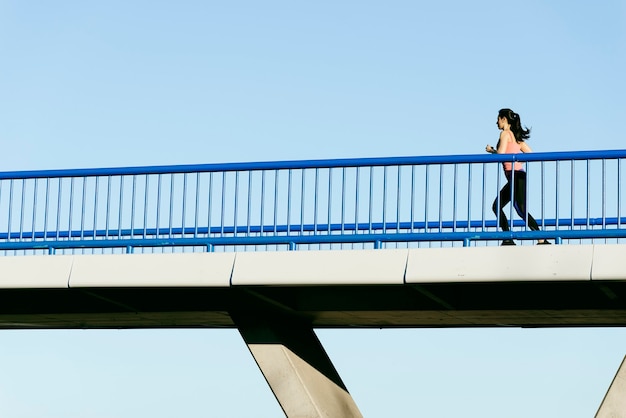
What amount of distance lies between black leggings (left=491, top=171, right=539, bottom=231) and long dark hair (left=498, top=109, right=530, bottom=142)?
2.45 ft

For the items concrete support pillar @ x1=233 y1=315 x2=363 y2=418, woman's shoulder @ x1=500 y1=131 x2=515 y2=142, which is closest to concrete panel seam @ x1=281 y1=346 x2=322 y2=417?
concrete support pillar @ x1=233 y1=315 x2=363 y2=418

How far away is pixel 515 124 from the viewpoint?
627 inches

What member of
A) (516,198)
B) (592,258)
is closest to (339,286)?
(516,198)

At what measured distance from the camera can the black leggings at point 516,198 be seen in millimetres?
15242

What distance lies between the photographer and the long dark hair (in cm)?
1588

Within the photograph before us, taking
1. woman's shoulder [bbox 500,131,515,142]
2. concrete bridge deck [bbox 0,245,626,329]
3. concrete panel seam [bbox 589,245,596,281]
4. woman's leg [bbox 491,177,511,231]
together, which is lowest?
concrete bridge deck [bbox 0,245,626,329]

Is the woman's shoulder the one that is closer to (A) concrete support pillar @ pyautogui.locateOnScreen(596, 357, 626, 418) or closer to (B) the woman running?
(B) the woman running

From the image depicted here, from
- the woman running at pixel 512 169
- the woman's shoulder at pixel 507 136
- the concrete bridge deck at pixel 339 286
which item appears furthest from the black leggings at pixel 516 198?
the concrete bridge deck at pixel 339 286

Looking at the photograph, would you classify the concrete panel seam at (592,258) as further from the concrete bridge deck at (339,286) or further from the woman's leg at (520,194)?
the woman's leg at (520,194)

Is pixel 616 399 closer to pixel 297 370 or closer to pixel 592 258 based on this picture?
pixel 592 258

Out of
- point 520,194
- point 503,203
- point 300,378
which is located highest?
point 520,194

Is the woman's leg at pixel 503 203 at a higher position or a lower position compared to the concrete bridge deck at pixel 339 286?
higher

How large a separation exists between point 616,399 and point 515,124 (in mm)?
3490

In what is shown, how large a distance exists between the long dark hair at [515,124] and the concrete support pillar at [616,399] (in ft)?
9.75
